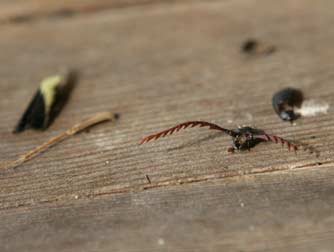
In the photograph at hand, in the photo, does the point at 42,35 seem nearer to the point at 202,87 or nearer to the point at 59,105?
the point at 59,105

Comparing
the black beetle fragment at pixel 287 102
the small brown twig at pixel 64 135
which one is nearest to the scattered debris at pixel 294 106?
the black beetle fragment at pixel 287 102

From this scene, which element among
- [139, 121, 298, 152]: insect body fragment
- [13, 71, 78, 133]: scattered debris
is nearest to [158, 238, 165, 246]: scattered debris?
[139, 121, 298, 152]: insect body fragment

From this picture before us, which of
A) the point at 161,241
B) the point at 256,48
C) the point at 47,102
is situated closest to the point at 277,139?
the point at 161,241

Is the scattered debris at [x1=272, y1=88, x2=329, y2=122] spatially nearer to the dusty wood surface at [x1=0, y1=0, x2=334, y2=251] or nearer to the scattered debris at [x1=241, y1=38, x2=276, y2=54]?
the dusty wood surface at [x1=0, y1=0, x2=334, y2=251]

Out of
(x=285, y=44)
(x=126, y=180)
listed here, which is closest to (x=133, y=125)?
(x=126, y=180)

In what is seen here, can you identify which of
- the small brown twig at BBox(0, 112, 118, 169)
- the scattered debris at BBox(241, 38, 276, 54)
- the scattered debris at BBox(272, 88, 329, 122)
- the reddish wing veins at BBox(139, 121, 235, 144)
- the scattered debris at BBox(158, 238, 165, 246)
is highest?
the scattered debris at BBox(241, 38, 276, 54)

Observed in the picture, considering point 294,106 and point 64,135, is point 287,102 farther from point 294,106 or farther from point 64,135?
point 64,135
